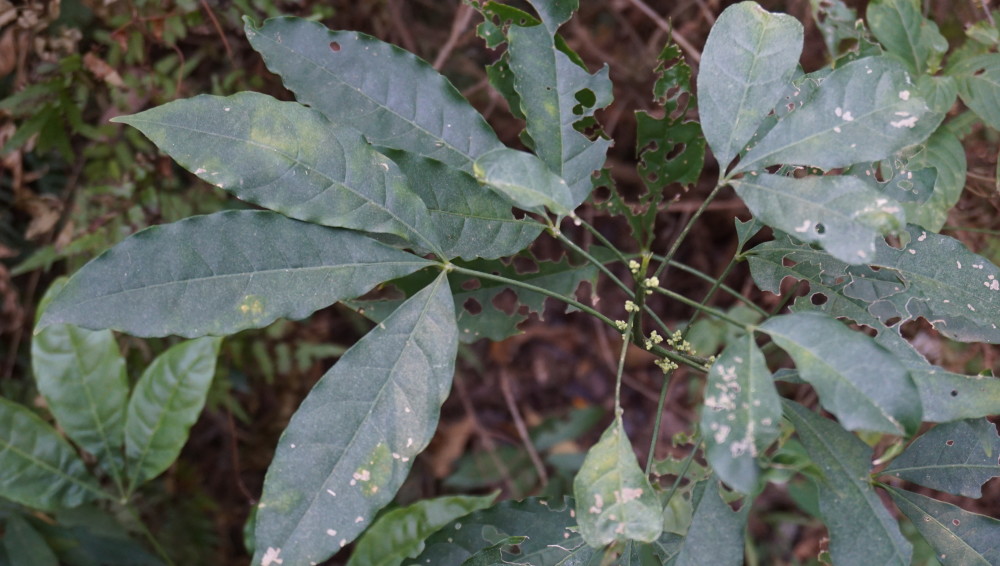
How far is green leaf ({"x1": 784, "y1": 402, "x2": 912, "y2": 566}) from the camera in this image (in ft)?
2.76

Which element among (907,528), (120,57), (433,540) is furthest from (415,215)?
(907,528)

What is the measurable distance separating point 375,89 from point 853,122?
0.62m

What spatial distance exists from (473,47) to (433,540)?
170 centimetres

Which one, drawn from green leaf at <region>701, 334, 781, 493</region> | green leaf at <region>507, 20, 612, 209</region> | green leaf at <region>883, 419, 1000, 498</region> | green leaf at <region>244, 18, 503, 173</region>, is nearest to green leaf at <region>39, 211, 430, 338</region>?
green leaf at <region>244, 18, 503, 173</region>

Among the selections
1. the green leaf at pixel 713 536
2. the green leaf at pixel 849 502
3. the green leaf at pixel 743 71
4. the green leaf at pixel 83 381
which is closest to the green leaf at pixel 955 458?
the green leaf at pixel 849 502

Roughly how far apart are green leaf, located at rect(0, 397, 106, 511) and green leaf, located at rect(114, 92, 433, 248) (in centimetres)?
91

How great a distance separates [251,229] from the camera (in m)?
0.85

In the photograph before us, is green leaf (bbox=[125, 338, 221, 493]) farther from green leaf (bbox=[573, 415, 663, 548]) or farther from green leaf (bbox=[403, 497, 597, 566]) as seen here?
green leaf (bbox=[573, 415, 663, 548])

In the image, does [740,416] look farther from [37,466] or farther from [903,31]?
[37,466]

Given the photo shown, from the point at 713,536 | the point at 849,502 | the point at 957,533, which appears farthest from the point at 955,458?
the point at 713,536

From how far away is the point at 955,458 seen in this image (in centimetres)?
103

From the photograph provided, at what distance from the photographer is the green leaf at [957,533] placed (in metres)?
0.98

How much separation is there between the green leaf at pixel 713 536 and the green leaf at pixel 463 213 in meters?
0.43

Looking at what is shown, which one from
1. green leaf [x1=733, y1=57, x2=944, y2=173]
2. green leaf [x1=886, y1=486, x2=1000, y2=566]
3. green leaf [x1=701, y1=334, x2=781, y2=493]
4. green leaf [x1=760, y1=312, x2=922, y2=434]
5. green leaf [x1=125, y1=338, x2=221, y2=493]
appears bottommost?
green leaf [x1=125, y1=338, x2=221, y2=493]
